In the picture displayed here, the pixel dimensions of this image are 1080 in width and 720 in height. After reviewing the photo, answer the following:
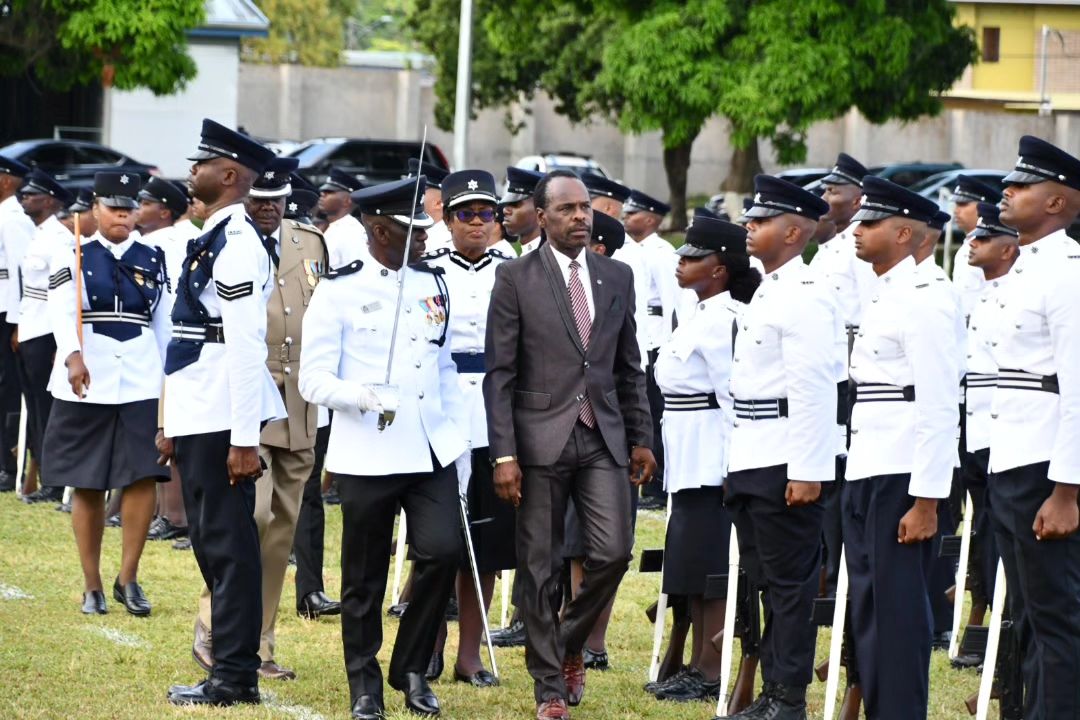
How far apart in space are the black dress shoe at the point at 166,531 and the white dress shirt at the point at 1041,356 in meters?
6.78

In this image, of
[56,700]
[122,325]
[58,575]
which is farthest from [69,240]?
[56,700]

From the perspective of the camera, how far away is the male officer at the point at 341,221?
1153 centimetres

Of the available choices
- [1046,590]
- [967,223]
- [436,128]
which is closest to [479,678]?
[1046,590]

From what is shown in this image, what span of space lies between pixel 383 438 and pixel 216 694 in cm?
133

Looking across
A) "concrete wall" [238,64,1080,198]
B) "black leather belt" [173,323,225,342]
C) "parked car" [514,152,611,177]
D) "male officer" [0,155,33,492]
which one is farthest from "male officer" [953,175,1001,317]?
"concrete wall" [238,64,1080,198]

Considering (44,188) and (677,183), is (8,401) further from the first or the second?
(677,183)

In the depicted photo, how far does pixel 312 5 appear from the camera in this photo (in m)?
73.2

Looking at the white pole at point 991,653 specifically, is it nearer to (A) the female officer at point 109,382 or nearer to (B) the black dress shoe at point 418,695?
(B) the black dress shoe at point 418,695

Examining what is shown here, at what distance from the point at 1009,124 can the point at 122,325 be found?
43503 mm

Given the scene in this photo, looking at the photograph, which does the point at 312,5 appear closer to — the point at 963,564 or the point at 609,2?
the point at 609,2

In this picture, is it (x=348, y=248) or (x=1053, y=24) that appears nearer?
(x=348, y=248)

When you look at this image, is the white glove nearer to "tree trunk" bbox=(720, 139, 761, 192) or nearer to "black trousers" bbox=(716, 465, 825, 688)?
"black trousers" bbox=(716, 465, 825, 688)

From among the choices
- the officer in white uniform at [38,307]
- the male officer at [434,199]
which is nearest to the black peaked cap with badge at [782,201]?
the male officer at [434,199]

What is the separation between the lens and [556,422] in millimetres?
7582
